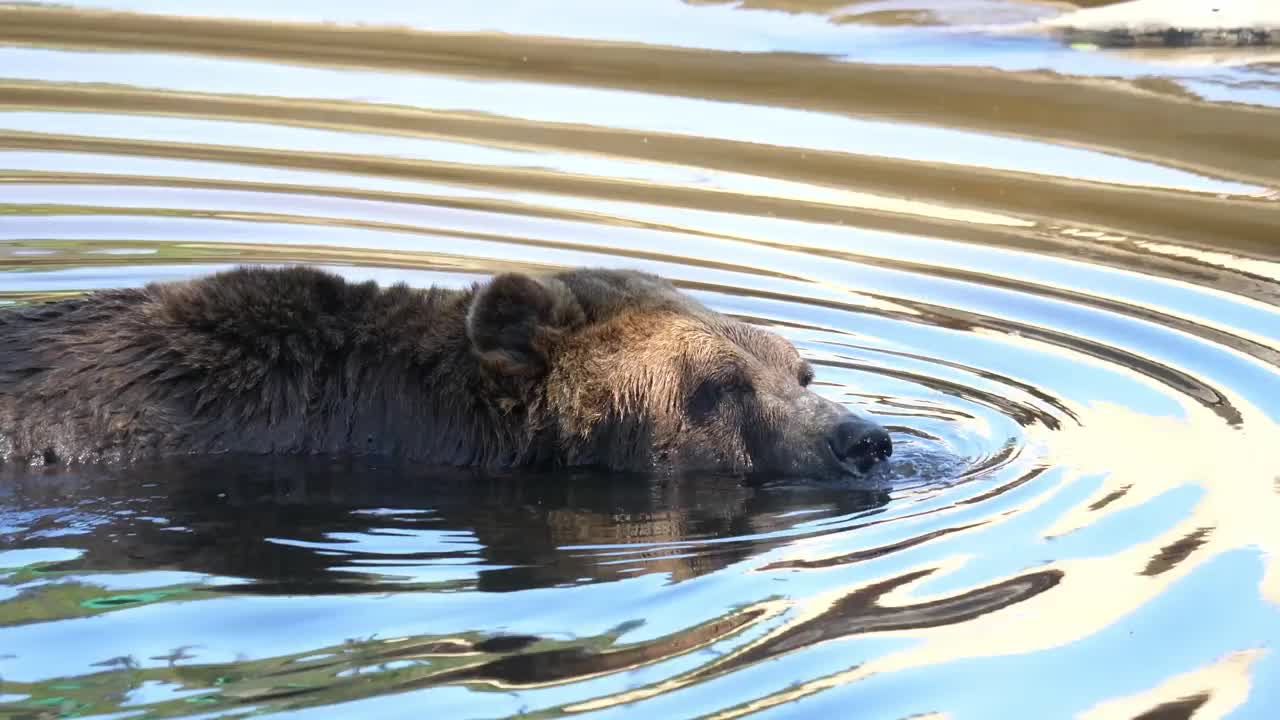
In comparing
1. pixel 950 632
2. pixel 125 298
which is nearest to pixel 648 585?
pixel 950 632

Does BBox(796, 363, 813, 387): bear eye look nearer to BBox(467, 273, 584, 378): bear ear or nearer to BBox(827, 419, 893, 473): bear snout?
BBox(827, 419, 893, 473): bear snout

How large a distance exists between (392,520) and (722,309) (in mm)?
4294

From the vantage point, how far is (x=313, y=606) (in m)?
6.49

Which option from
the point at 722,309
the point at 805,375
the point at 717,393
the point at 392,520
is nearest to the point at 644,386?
the point at 717,393

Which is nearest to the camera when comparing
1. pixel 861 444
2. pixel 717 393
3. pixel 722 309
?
pixel 861 444

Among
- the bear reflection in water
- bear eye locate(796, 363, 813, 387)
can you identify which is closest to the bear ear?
the bear reflection in water

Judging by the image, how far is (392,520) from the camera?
7.70 meters

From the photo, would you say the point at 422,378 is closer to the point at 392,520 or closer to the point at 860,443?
the point at 392,520

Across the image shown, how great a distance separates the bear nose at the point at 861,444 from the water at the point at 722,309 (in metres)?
0.20

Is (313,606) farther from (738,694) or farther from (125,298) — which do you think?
(125,298)

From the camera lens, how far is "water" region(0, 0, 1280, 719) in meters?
6.14

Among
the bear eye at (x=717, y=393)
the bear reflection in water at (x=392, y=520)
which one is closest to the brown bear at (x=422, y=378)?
the bear eye at (x=717, y=393)

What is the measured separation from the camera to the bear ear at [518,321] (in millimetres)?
8250

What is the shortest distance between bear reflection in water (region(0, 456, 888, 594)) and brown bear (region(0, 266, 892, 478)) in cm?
13
